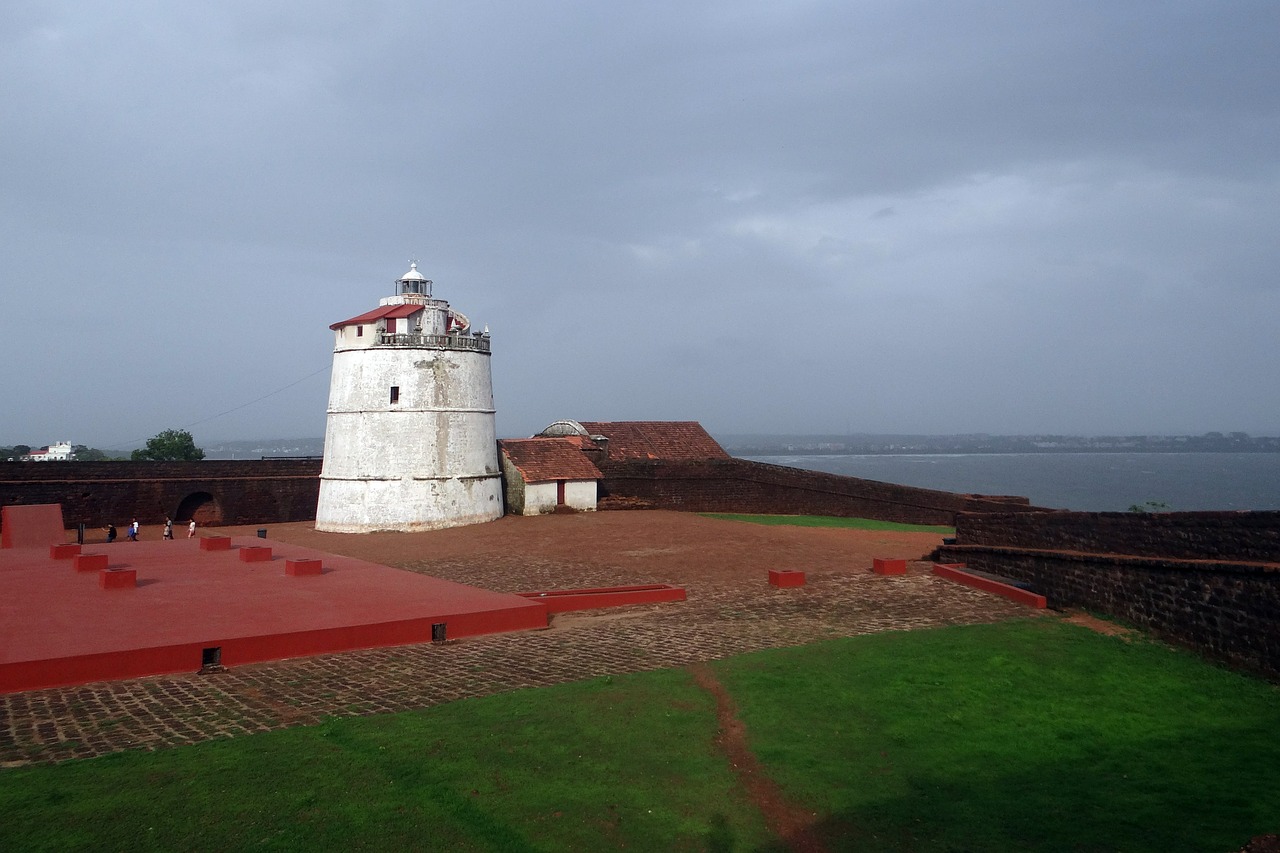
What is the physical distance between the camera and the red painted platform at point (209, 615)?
9156 mm

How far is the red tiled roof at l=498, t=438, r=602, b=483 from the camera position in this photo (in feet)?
88.4

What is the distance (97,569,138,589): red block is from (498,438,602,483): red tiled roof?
13.7 m

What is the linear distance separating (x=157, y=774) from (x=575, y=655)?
4795 mm

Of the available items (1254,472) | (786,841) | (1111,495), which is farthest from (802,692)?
(1254,472)

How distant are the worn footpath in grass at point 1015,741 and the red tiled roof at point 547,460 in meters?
17.4

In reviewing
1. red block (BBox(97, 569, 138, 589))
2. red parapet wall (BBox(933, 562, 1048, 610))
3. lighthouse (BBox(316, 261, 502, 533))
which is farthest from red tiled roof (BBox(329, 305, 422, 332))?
red parapet wall (BBox(933, 562, 1048, 610))

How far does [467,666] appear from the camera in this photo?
382 inches

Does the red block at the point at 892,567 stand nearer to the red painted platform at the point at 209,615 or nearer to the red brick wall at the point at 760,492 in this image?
the red painted platform at the point at 209,615

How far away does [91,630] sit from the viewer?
404 inches

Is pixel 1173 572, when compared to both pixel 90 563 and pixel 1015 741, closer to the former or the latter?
pixel 1015 741

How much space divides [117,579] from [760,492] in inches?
788

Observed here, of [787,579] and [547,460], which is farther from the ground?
[547,460]

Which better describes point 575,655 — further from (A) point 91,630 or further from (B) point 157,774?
(A) point 91,630

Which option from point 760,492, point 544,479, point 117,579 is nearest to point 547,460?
point 544,479
